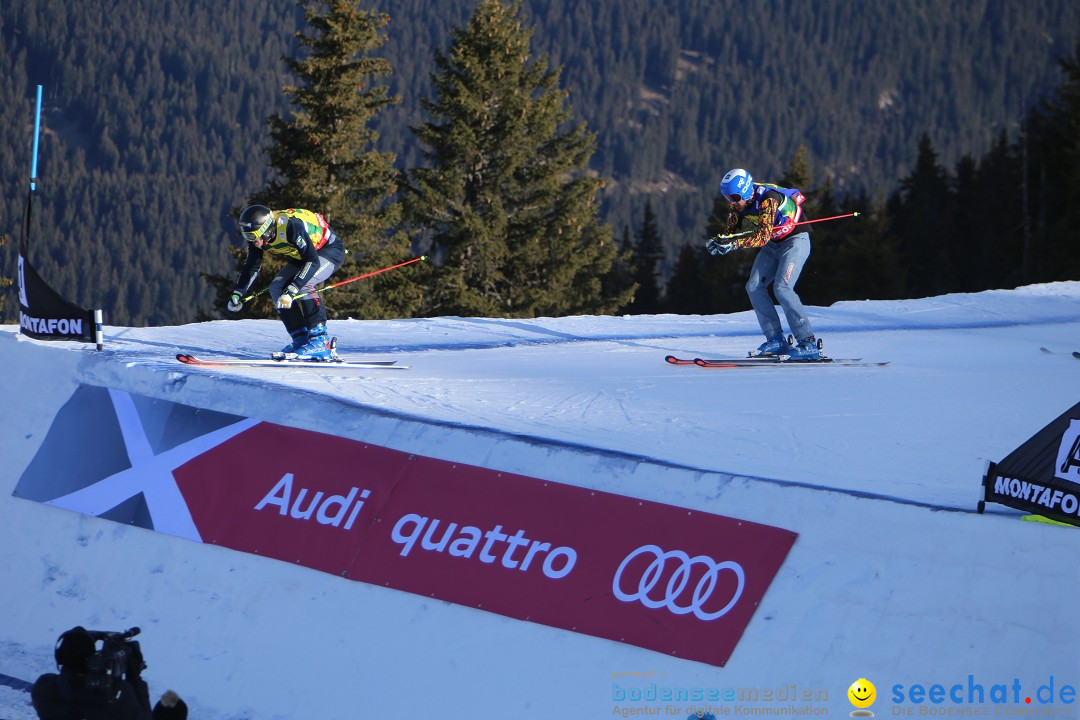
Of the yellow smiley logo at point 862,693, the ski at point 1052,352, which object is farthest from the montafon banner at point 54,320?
the ski at point 1052,352

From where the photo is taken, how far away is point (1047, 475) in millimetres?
6480

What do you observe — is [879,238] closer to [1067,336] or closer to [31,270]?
[1067,336]

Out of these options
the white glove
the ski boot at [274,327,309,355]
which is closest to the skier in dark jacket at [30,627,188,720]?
the white glove

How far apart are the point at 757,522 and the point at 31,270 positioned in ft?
23.5

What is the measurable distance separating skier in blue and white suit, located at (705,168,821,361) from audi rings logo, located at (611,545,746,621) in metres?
4.44

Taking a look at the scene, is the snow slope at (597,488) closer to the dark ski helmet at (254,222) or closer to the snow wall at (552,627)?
the snow wall at (552,627)

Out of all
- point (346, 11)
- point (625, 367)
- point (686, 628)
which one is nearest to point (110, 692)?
point (686, 628)

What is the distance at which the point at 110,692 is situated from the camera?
5.29 meters

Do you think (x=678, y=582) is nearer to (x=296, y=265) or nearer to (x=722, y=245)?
(x=722, y=245)

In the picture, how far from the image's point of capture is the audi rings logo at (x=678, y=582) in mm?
6965

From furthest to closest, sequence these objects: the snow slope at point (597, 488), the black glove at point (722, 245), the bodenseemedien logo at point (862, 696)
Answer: the black glove at point (722, 245)
the snow slope at point (597, 488)
the bodenseemedien logo at point (862, 696)

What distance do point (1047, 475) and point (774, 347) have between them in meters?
5.76

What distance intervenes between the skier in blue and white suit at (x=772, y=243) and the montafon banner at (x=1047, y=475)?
4562 millimetres

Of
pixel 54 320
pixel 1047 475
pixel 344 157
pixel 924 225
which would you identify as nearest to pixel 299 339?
pixel 54 320
